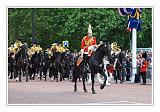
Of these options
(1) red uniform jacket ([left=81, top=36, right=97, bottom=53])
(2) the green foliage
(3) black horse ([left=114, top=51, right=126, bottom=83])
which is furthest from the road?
(2) the green foliage

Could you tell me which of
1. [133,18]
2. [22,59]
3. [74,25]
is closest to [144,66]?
[133,18]

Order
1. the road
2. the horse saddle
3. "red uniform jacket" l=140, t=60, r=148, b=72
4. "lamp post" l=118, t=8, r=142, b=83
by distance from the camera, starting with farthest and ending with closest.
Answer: "lamp post" l=118, t=8, r=142, b=83, "red uniform jacket" l=140, t=60, r=148, b=72, the horse saddle, the road

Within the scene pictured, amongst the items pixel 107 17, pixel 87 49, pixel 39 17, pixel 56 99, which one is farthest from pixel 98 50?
pixel 39 17

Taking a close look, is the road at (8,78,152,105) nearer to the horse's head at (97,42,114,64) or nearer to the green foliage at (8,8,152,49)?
the horse's head at (97,42,114,64)

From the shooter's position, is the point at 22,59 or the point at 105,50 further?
the point at 22,59

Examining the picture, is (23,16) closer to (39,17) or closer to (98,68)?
(39,17)

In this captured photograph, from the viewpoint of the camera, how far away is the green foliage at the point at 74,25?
43.6m

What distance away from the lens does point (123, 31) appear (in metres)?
44.8

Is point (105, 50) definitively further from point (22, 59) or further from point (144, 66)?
point (22, 59)

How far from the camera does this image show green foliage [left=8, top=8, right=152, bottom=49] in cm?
4362

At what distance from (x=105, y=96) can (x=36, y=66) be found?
41.1ft

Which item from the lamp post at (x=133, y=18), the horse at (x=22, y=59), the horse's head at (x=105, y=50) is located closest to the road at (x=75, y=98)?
the horse's head at (x=105, y=50)

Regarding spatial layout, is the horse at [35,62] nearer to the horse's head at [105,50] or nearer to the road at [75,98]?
the road at [75,98]

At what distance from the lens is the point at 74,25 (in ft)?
147
